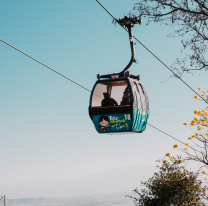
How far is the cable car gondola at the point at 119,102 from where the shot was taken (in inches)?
401

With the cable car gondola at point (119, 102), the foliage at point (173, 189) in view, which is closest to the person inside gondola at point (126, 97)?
the cable car gondola at point (119, 102)

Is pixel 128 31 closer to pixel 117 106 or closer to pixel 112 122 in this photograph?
pixel 117 106

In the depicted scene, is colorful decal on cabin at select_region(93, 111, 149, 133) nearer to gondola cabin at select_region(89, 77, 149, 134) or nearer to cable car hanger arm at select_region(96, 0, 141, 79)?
gondola cabin at select_region(89, 77, 149, 134)

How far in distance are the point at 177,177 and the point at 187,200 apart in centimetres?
132

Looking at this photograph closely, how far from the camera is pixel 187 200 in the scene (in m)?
17.9

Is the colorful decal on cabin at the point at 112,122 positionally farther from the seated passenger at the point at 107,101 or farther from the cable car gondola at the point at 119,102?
the seated passenger at the point at 107,101

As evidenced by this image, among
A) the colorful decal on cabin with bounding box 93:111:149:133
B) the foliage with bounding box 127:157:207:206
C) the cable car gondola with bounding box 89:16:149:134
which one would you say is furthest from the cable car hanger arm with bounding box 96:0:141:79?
the foliage with bounding box 127:157:207:206

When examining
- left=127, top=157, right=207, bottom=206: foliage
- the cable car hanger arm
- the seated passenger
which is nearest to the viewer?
the cable car hanger arm

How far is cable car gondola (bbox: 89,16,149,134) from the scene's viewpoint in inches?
401

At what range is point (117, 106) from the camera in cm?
1033

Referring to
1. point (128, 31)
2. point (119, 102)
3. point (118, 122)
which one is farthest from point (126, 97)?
point (128, 31)

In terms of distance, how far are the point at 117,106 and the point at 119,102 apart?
0.90 ft

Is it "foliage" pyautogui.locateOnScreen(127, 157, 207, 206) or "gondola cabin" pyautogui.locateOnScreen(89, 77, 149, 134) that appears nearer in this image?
"gondola cabin" pyautogui.locateOnScreen(89, 77, 149, 134)

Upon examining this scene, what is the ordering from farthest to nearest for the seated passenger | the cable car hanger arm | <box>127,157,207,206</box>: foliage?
<box>127,157,207,206</box>: foliage < the seated passenger < the cable car hanger arm
